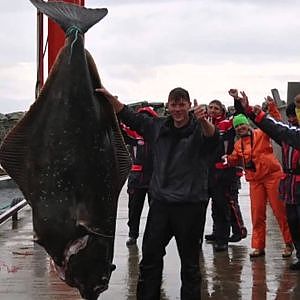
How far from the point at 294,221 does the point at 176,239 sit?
2.26 meters

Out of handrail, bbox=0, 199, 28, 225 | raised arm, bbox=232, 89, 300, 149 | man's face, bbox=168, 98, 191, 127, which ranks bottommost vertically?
handrail, bbox=0, 199, 28, 225

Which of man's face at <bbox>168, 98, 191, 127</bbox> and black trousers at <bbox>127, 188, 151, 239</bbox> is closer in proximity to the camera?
man's face at <bbox>168, 98, 191, 127</bbox>


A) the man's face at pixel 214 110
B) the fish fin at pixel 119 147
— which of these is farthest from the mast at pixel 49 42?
the man's face at pixel 214 110

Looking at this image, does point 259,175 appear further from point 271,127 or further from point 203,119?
point 203,119

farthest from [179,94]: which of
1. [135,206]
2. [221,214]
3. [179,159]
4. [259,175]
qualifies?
[135,206]

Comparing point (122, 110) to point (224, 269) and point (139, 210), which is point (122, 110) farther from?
point (139, 210)

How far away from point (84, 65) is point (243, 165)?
4455mm

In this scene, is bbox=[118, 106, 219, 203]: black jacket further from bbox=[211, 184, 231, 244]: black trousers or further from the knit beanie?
bbox=[211, 184, 231, 244]: black trousers

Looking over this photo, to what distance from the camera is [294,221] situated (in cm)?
752

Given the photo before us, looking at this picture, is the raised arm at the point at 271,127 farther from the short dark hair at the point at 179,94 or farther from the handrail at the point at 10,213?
the handrail at the point at 10,213

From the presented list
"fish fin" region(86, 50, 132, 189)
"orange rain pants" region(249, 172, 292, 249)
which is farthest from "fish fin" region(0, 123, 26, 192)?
"orange rain pants" region(249, 172, 292, 249)

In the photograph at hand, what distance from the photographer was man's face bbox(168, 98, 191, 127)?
216 inches

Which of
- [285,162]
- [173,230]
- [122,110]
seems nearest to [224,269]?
[285,162]

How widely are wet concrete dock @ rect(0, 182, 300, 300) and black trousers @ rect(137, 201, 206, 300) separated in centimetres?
78
